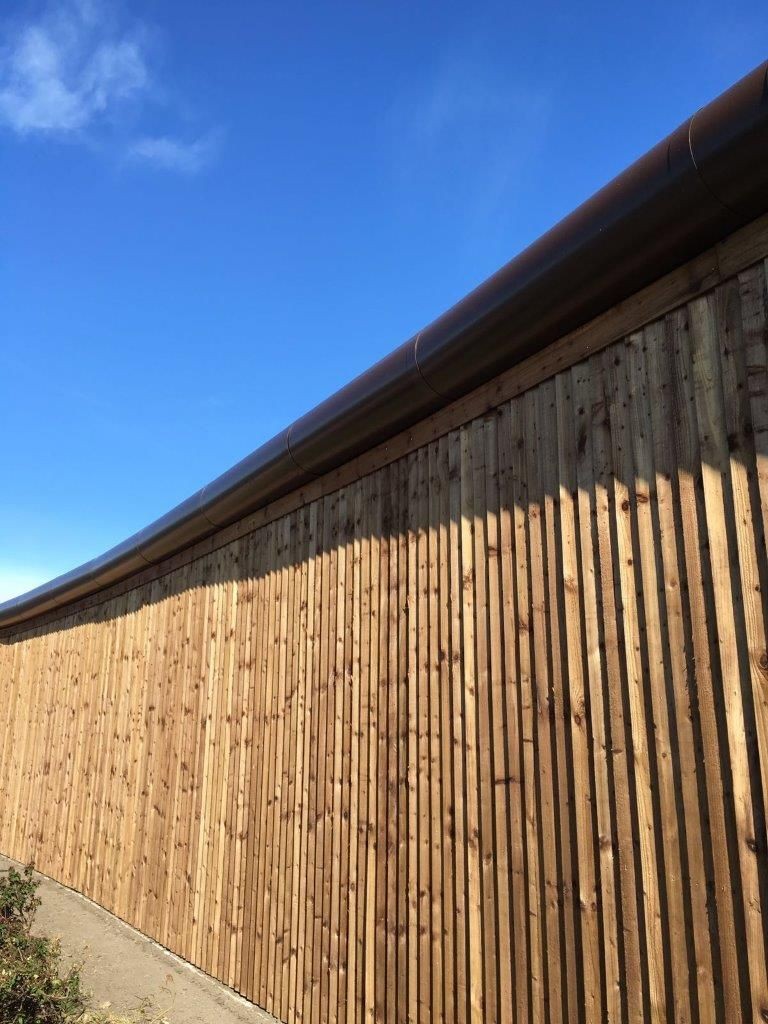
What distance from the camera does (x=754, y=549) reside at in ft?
9.09

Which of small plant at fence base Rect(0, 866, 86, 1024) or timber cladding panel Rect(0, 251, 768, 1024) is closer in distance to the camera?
Answer: timber cladding panel Rect(0, 251, 768, 1024)

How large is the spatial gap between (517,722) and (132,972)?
403 cm

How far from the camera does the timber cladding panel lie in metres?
2.80

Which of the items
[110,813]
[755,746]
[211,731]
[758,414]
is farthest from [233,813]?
[758,414]

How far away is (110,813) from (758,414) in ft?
22.8

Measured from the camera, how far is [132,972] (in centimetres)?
587

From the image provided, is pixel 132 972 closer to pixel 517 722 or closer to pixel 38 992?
pixel 38 992

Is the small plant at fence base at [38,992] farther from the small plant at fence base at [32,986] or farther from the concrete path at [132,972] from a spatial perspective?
the concrete path at [132,972]

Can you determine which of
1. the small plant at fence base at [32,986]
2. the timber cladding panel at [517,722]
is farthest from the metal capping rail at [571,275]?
the small plant at fence base at [32,986]

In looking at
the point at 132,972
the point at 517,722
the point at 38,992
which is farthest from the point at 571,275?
the point at 132,972

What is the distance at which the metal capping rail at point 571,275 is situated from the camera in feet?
9.62

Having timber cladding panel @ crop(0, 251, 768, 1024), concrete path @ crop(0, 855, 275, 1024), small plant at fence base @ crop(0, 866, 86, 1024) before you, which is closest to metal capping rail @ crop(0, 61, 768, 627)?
timber cladding panel @ crop(0, 251, 768, 1024)

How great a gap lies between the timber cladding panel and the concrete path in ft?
0.55

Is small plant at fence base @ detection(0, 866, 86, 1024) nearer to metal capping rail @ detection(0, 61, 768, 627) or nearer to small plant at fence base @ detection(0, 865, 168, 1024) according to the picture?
small plant at fence base @ detection(0, 865, 168, 1024)
